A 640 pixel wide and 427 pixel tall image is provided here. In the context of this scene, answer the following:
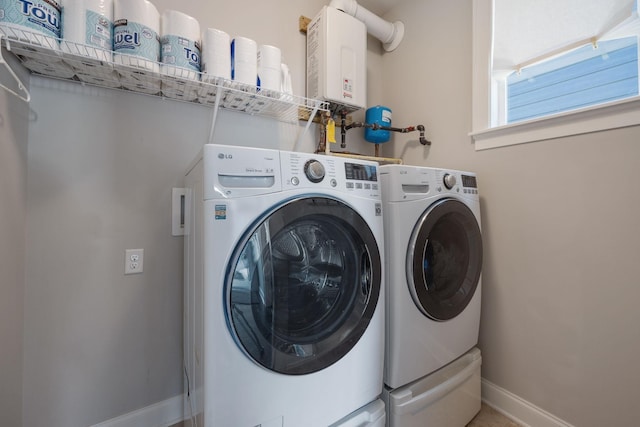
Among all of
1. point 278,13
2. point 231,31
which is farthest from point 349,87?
point 231,31

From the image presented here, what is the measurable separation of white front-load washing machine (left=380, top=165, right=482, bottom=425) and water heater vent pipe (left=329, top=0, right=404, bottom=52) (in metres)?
1.29

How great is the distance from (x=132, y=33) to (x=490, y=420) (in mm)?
2267

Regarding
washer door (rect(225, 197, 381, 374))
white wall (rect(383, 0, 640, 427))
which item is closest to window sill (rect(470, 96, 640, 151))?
white wall (rect(383, 0, 640, 427))

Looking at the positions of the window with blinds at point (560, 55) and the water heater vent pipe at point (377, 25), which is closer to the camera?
the window with blinds at point (560, 55)

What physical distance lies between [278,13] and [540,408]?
253 cm

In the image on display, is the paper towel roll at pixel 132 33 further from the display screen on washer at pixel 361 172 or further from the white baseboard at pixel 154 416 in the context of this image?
the white baseboard at pixel 154 416

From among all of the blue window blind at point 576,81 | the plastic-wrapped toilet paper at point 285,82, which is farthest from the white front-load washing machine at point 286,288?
the blue window blind at point 576,81

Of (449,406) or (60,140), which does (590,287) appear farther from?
(60,140)

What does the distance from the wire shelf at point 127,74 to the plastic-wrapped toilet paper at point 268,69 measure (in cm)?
3

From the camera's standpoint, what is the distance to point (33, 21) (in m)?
0.77

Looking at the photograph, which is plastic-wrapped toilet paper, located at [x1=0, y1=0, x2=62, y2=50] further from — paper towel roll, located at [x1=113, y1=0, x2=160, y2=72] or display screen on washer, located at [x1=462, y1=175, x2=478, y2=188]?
display screen on washer, located at [x1=462, y1=175, x2=478, y2=188]

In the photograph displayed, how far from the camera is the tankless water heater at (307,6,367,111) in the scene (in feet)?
5.24

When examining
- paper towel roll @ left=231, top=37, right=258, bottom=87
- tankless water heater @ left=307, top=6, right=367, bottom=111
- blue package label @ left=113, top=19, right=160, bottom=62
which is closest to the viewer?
blue package label @ left=113, top=19, right=160, bottom=62

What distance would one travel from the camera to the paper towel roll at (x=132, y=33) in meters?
0.92
